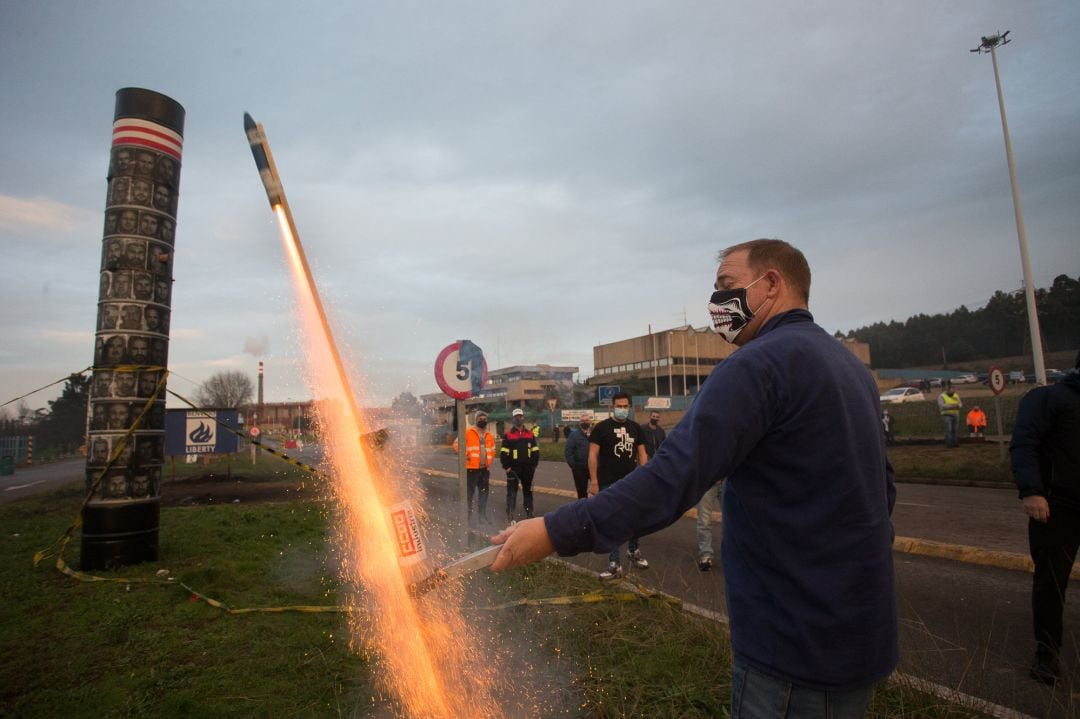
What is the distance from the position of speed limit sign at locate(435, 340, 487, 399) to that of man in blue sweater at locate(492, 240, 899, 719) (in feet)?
17.6

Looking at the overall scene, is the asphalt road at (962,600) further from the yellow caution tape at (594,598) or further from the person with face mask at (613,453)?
the person with face mask at (613,453)

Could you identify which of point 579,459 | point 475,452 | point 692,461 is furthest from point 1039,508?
point 475,452

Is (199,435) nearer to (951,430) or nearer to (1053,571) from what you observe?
(1053,571)

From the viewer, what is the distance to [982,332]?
71688mm

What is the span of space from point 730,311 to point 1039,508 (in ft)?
10.9

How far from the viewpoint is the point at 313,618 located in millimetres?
4945

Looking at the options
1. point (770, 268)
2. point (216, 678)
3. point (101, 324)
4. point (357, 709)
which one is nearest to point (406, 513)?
point (357, 709)

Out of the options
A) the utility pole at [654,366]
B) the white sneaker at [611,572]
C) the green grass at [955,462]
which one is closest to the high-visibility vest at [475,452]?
the white sneaker at [611,572]

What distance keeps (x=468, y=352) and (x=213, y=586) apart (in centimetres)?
369

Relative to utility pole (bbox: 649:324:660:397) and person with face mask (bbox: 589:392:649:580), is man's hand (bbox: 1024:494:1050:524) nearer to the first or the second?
person with face mask (bbox: 589:392:649:580)

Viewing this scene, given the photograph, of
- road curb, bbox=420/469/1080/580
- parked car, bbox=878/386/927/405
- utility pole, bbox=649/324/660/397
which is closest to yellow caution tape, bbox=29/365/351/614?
road curb, bbox=420/469/1080/580

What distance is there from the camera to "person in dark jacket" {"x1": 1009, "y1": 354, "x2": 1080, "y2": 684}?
12.2 feet

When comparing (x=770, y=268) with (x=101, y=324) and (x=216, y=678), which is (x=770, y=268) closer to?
(x=216, y=678)

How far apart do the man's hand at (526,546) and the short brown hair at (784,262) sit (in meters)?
1.19
